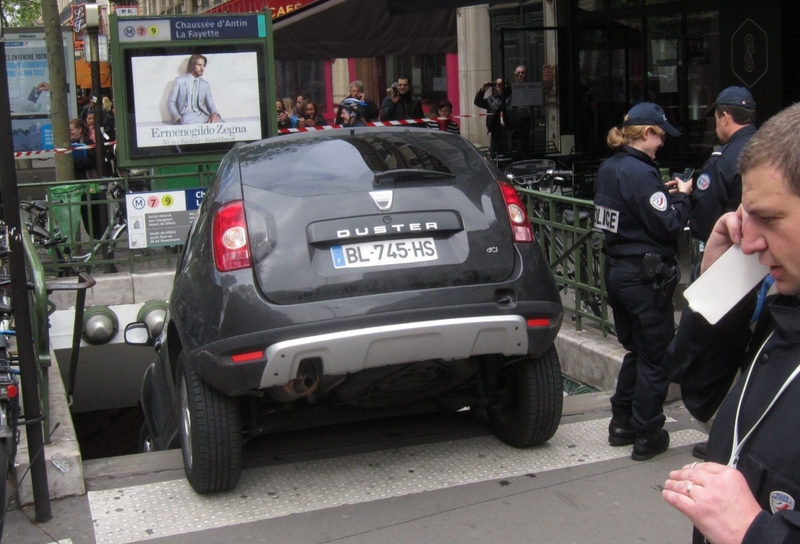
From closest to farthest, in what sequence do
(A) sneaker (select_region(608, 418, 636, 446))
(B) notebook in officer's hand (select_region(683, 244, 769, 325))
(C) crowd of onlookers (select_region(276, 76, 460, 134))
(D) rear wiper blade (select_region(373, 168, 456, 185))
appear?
(B) notebook in officer's hand (select_region(683, 244, 769, 325)), (D) rear wiper blade (select_region(373, 168, 456, 185)), (A) sneaker (select_region(608, 418, 636, 446)), (C) crowd of onlookers (select_region(276, 76, 460, 134))

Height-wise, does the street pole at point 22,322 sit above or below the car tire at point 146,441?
above

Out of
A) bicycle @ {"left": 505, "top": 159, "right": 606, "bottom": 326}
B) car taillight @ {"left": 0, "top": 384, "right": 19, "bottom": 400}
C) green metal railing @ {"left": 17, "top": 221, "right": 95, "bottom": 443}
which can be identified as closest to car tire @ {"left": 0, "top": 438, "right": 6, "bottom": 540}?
car taillight @ {"left": 0, "top": 384, "right": 19, "bottom": 400}

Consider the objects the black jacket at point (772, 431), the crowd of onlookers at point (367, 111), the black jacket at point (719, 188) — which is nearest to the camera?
the black jacket at point (772, 431)

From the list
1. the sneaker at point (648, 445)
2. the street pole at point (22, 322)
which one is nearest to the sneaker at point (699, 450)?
the sneaker at point (648, 445)

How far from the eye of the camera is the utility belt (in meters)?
4.70

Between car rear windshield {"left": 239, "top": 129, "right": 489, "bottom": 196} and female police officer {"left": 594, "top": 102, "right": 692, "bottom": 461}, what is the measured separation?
687 mm

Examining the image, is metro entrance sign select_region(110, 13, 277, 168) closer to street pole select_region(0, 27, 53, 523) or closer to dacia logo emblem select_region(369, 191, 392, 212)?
street pole select_region(0, 27, 53, 523)

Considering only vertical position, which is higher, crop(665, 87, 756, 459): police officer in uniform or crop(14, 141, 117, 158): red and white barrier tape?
crop(14, 141, 117, 158): red and white barrier tape

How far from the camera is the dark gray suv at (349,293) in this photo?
4137 mm

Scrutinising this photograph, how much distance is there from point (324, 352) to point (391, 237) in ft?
1.96

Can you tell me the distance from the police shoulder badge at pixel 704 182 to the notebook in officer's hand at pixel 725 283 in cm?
292

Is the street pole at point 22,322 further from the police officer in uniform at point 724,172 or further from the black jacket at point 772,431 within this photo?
the black jacket at point 772,431

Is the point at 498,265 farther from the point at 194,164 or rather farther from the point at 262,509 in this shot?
the point at 194,164

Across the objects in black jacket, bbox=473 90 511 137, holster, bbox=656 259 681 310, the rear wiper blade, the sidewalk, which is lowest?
the sidewalk
